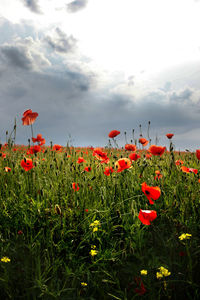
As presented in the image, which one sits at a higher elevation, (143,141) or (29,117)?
(29,117)

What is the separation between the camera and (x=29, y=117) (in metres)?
3.04

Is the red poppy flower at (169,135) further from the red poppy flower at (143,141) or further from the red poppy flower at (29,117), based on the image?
the red poppy flower at (29,117)

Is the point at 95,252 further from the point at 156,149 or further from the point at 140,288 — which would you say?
the point at 156,149

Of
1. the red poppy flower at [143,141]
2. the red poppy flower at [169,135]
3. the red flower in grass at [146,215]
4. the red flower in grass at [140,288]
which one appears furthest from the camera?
the red poppy flower at [143,141]

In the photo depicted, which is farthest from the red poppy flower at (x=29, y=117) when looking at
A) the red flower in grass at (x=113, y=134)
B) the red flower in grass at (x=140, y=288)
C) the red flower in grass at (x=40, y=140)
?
the red flower in grass at (x=140, y=288)

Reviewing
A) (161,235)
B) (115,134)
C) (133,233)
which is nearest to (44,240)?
(133,233)

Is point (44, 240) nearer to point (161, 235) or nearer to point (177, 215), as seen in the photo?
point (161, 235)

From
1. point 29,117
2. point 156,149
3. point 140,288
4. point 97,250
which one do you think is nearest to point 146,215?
point 140,288

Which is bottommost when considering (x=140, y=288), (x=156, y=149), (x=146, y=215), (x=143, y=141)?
(x=140, y=288)

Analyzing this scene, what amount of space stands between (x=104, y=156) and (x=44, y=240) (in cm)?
131

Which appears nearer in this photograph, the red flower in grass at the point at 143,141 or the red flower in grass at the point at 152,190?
the red flower in grass at the point at 152,190

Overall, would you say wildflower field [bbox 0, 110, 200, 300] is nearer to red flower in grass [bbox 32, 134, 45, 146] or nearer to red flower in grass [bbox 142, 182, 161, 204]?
red flower in grass [bbox 142, 182, 161, 204]

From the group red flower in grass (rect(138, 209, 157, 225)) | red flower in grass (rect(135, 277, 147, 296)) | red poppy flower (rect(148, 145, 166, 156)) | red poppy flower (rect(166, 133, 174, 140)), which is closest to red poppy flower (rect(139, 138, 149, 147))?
red poppy flower (rect(166, 133, 174, 140))

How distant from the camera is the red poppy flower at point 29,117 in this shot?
302 cm
